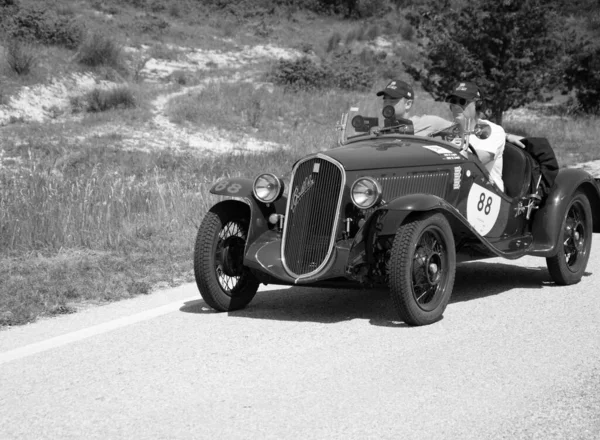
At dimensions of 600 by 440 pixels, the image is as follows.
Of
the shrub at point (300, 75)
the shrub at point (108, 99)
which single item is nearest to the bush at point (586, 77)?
the shrub at point (300, 75)

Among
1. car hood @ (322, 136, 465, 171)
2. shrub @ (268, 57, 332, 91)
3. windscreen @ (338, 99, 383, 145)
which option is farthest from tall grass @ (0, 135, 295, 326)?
shrub @ (268, 57, 332, 91)

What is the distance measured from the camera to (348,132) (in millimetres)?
8281

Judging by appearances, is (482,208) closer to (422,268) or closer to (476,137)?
(476,137)

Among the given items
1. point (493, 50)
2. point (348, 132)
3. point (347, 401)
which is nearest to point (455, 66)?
point (493, 50)

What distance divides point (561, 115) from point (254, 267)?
2508 centimetres

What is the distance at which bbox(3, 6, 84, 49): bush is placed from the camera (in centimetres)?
2559

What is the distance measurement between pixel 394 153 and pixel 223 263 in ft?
4.99

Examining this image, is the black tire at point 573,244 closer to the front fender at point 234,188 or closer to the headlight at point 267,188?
the headlight at point 267,188

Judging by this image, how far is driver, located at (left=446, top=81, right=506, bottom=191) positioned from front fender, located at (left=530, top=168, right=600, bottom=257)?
0.43 m

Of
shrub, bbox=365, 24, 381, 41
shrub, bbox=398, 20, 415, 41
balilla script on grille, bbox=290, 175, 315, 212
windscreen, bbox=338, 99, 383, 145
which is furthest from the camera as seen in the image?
shrub, bbox=398, 20, 415, 41

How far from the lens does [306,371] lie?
548 centimetres

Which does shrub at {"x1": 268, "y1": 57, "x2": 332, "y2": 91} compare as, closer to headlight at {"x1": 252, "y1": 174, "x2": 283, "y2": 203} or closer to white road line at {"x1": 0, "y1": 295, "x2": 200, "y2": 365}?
headlight at {"x1": 252, "y1": 174, "x2": 283, "y2": 203}

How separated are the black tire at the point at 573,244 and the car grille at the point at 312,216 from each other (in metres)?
2.37

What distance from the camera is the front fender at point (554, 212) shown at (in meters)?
8.16
